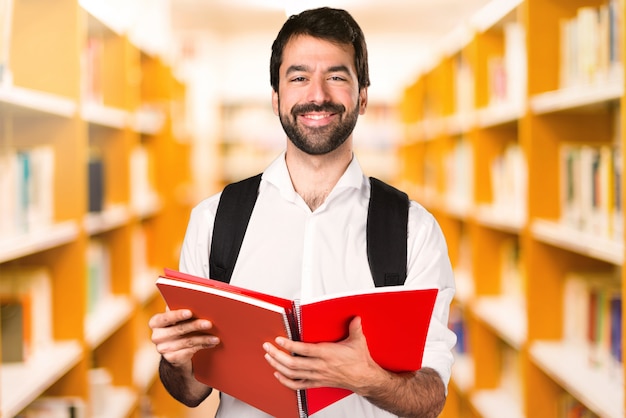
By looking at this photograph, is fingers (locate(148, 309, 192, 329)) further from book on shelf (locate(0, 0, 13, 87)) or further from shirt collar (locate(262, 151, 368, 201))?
book on shelf (locate(0, 0, 13, 87))

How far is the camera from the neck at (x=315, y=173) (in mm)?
1740

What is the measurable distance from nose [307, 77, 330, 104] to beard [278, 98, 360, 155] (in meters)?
0.01

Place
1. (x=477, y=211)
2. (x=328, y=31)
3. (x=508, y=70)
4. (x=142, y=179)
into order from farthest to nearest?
(x=142, y=179) → (x=477, y=211) → (x=508, y=70) → (x=328, y=31)

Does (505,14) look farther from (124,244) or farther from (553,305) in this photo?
(124,244)

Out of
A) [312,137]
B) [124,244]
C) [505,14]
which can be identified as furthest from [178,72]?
[312,137]

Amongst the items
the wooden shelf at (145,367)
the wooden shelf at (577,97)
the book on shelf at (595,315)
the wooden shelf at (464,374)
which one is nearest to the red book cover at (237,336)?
the wooden shelf at (577,97)

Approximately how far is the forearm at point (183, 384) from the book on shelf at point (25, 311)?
0.99m

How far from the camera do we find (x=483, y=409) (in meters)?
3.40

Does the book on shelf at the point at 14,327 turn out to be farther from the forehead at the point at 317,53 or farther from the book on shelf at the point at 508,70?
the book on shelf at the point at 508,70

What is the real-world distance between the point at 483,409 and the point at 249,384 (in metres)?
2.24

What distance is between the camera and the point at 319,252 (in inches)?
65.4

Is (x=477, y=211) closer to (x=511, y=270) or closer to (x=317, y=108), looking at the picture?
(x=511, y=270)

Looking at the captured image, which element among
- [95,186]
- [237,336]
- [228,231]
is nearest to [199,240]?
[228,231]

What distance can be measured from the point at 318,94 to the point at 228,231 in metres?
0.37
